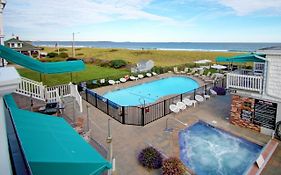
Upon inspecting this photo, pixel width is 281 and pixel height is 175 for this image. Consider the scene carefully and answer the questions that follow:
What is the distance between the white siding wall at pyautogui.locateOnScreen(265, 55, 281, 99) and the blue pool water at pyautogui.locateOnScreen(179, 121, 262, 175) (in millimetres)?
3192

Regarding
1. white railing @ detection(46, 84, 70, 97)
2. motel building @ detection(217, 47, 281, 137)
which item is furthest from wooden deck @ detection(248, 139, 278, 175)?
white railing @ detection(46, 84, 70, 97)

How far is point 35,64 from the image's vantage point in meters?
9.41

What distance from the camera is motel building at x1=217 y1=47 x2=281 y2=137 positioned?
11.3m

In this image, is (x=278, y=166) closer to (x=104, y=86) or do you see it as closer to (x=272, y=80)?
(x=272, y=80)

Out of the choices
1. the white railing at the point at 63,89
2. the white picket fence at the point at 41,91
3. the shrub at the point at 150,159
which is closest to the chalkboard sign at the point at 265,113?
the shrub at the point at 150,159

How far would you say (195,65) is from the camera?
1492 inches

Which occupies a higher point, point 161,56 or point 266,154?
point 161,56

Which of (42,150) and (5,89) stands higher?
(5,89)

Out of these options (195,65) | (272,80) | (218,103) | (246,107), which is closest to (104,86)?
(218,103)

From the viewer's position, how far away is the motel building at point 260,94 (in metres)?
11.3

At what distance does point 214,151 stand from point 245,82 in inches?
189

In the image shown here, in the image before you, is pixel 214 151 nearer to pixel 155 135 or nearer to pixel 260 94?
pixel 155 135

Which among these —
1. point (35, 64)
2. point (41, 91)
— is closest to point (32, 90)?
point (41, 91)

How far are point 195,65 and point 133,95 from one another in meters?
19.7
